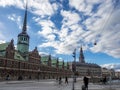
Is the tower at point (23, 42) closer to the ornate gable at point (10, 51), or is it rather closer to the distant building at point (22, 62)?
the distant building at point (22, 62)

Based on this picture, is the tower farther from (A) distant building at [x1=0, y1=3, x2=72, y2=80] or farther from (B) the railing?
(B) the railing

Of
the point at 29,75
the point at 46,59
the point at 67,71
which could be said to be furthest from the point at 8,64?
the point at 67,71

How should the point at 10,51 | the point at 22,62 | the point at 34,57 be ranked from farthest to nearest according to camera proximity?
1. the point at 34,57
2. the point at 22,62
3. the point at 10,51

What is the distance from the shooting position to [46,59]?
118 metres

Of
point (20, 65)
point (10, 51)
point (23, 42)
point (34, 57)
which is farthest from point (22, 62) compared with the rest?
point (23, 42)

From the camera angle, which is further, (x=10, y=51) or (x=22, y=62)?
(x=22, y=62)

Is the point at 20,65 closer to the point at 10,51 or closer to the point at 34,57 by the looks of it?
the point at 10,51

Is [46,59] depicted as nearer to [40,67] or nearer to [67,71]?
[40,67]

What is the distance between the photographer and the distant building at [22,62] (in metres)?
75.1

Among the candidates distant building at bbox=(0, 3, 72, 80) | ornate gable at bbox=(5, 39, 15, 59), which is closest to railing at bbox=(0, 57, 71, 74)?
distant building at bbox=(0, 3, 72, 80)

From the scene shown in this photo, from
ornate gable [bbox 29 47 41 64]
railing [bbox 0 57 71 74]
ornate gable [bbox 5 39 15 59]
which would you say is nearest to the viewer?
railing [bbox 0 57 71 74]

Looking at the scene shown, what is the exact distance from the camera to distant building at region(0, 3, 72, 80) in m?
75.1

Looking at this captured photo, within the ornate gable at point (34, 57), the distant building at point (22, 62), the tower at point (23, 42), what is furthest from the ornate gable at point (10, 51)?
the tower at point (23, 42)

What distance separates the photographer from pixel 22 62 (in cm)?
8500
